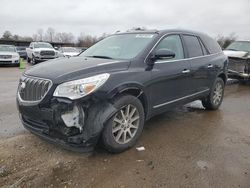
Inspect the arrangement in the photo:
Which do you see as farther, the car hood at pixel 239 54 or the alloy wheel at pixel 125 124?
the car hood at pixel 239 54

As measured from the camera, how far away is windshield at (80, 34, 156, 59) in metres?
4.27

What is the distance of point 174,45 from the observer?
479cm

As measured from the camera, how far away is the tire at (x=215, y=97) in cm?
600

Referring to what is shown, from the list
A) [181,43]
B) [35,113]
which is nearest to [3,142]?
[35,113]

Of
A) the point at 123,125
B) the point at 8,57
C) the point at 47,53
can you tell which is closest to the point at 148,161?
the point at 123,125

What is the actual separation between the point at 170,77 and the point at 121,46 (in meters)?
1.04

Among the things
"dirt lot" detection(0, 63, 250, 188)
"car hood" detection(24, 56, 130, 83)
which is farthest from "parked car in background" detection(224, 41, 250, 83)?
"car hood" detection(24, 56, 130, 83)

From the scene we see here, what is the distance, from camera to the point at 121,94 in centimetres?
361

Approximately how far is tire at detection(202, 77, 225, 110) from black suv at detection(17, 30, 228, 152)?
1.06 metres

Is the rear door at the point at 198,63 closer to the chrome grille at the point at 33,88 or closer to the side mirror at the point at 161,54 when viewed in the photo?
the side mirror at the point at 161,54

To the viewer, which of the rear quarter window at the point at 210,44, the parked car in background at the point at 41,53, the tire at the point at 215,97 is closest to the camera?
the rear quarter window at the point at 210,44

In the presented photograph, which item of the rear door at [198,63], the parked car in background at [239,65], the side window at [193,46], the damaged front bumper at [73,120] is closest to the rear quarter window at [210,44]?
the rear door at [198,63]

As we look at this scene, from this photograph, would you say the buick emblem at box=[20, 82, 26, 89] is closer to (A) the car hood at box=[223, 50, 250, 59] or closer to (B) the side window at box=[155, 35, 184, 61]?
(B) the side window at box=[155, 35, 184, 61]

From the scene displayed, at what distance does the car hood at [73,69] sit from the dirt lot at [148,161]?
1.11m
